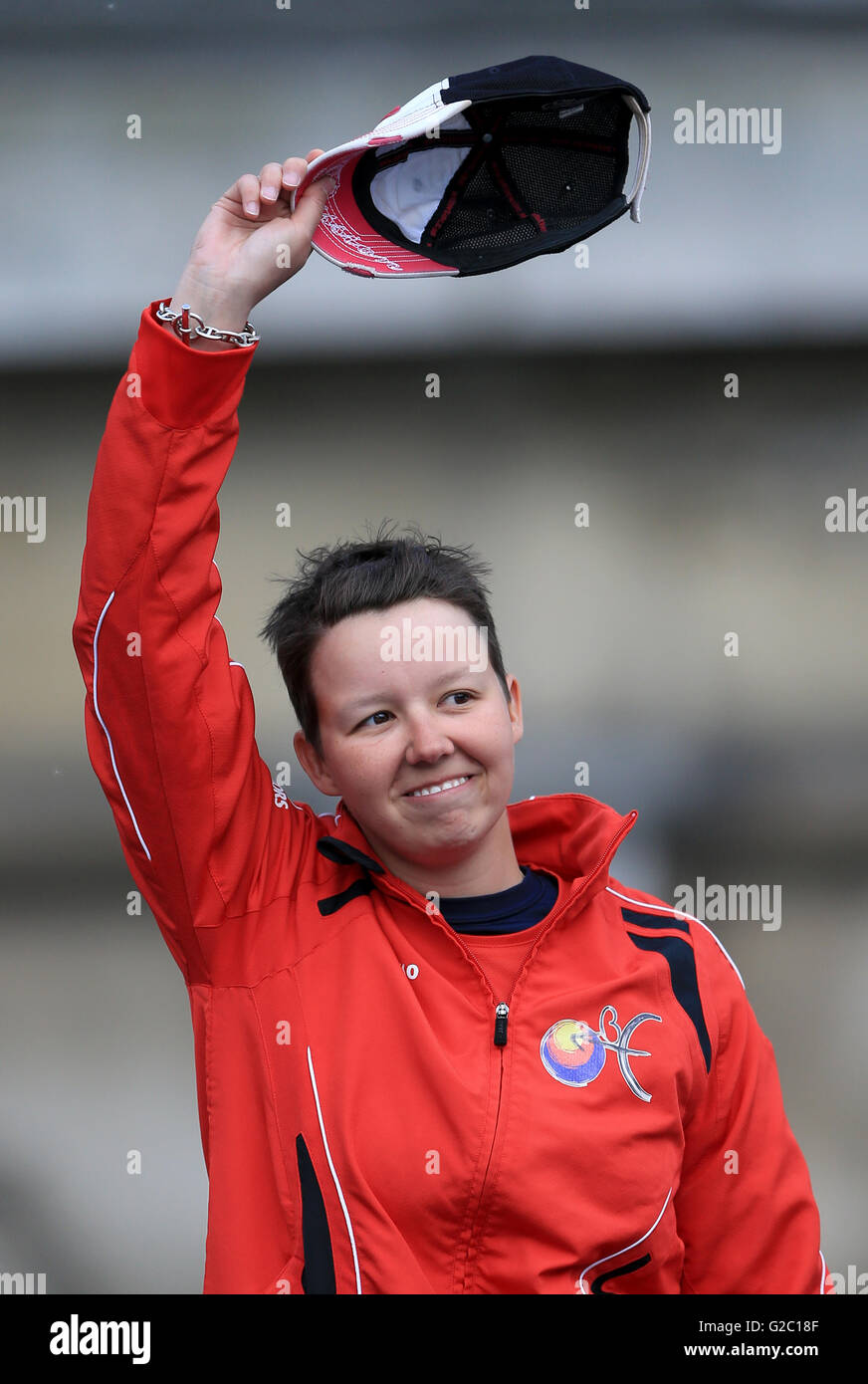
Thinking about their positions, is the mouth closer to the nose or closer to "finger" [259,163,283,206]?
the nose

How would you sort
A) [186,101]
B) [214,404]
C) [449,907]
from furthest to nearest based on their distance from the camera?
[186,101] < [449,907] < [214,404]

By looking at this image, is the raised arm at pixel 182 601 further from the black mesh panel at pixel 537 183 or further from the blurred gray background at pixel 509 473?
the blurred gray background at pixel 509 473

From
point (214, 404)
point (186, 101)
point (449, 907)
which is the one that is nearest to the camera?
point (214, 404)

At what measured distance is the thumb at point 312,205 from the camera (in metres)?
0.93

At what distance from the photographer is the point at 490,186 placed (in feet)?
3.36

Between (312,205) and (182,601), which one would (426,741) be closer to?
(182,601)

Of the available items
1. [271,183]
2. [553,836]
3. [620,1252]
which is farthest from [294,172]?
[620,1252]

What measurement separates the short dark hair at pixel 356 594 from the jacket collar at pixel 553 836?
0.08 m

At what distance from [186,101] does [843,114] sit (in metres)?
0.88

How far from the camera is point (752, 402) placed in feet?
5.78

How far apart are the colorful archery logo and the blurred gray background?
2.67 feet

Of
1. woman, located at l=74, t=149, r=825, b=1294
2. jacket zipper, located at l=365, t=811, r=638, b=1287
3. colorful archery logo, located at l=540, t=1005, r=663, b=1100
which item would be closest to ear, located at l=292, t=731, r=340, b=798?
woman, located at l=74, t=149, r=825, b=1294

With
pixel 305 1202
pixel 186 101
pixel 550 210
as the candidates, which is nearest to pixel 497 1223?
pixel 305 1202

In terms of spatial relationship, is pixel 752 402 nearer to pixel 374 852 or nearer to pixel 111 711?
pixel 374 852
